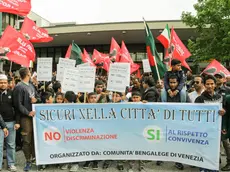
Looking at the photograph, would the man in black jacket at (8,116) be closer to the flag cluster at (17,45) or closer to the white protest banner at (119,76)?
the white protest banner at (119,76)

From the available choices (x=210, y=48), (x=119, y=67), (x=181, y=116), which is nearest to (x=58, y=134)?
(x=119, y=67)

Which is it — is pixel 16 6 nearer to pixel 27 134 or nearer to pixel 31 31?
pixel 31 31

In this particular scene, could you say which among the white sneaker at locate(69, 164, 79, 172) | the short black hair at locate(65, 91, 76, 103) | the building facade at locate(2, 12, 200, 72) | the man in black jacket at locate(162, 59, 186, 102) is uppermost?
the building facade at locate(2, 12, 200, 72)

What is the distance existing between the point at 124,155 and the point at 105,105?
0.98m

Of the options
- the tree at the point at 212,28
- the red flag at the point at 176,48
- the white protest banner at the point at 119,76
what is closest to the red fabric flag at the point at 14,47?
the white protest banner at the point at 119,76

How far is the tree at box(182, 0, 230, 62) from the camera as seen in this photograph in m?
16.6

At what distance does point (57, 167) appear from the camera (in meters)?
5.44

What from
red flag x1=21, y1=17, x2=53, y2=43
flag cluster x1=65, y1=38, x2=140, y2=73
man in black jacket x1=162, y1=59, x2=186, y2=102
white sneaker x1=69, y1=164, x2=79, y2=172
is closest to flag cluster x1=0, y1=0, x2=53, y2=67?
red flag x1=21, y1=17, x2=53, y2=43

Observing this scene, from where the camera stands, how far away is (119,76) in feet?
17.9

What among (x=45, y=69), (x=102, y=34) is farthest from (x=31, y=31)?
(x=102, y=34)

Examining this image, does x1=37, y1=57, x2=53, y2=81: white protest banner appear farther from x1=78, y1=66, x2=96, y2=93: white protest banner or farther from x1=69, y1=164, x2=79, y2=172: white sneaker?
x1=69, y1=164, x2=79, y2=172: white sneaker

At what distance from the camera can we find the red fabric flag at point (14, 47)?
8250 mm

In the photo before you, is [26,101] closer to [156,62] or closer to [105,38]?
[156,62]

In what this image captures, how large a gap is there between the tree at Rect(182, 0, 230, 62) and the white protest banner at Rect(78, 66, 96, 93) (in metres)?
12.5
